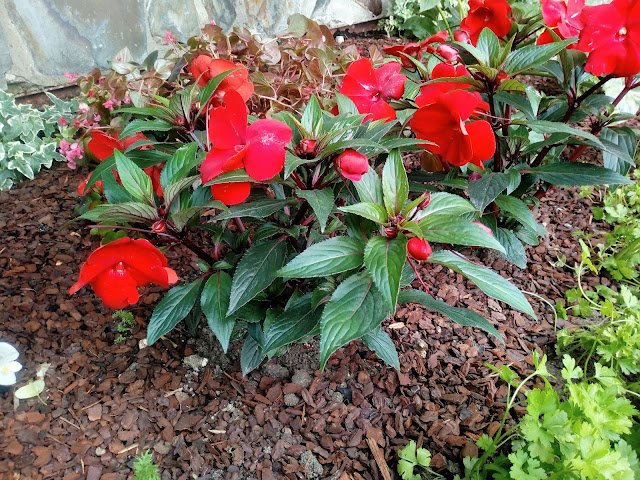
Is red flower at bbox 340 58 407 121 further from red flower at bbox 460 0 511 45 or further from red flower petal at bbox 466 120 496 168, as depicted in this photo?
red flower at bbox 460 0 511 45

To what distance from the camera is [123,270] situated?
1110 millimetres

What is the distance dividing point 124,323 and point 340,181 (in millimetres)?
1009

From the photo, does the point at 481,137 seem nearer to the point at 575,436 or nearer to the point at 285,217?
the point at 285,217

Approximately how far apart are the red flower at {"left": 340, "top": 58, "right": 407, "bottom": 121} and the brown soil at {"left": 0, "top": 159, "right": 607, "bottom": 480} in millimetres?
821

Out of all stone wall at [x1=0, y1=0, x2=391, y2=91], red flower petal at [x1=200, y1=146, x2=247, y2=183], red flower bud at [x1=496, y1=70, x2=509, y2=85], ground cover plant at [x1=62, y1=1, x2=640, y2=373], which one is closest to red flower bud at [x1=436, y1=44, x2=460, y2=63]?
ground cover plant at [x1=62, y1=1, x2=640, y2=373]

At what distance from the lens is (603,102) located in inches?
60.6

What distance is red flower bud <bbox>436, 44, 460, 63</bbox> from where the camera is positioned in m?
1.44

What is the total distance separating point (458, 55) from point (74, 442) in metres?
1.70

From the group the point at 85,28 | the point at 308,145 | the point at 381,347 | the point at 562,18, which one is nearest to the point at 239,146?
the point at 308,145

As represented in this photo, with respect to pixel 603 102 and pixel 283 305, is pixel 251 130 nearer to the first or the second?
pixel 283 305

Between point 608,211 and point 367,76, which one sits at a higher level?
point 367,76

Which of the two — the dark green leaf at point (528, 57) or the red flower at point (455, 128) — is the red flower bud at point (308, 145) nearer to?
the red flower at point (455, 128)

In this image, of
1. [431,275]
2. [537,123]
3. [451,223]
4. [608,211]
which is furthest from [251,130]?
[608,211]

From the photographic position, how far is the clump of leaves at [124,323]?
5.41ft
